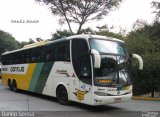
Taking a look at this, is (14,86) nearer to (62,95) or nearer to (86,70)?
(62,95)

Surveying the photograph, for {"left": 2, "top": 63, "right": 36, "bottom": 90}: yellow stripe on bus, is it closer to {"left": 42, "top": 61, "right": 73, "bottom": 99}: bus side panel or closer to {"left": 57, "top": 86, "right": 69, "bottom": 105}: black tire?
{"left": 42, "top": 61, "right": 73, "bottom": 99}: bus side panel

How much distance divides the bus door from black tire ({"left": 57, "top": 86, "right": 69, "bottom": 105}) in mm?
744

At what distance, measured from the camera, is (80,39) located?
13.3 meters

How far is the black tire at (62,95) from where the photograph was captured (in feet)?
47.2

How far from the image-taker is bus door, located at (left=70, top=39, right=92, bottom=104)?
12.6m

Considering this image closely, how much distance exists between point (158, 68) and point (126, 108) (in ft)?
16.2

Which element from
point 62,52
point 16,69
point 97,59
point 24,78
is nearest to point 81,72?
point 97,59

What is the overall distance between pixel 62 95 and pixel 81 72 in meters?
→ 2.17

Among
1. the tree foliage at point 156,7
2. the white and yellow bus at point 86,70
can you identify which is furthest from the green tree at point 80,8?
the white and yellow bus at point 86,70

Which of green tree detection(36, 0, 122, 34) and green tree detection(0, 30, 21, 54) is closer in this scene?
green tree detection(36, 0, 122, 34)

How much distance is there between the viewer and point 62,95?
1469 centimetres

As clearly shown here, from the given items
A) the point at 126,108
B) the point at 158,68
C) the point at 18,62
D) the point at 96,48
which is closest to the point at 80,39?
the point at 96,48

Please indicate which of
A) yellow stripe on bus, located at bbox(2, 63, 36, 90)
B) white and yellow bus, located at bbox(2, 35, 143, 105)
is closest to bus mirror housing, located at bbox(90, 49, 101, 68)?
white and yellow bus, located at bbox(2, 35, 143, 105)

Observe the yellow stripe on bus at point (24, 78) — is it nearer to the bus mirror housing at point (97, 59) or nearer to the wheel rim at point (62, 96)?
the wheel rim at point (62, 96)
